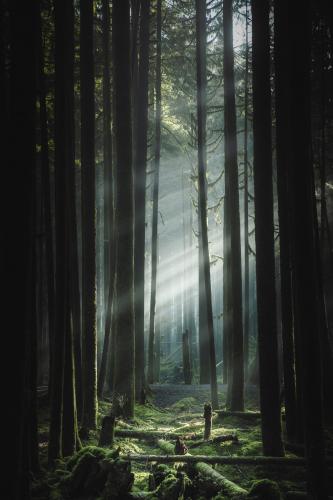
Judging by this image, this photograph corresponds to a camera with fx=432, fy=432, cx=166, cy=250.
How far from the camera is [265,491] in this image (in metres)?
4.05

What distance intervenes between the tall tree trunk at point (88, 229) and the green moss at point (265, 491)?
3.95 meters

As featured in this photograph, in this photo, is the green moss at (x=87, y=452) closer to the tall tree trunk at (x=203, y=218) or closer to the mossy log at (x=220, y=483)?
the mossy log at (x=220, y=483)

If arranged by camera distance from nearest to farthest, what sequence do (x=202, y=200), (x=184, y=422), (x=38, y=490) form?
(x=38, y=490) → (x=184, y=422) → (x=202, y=200)

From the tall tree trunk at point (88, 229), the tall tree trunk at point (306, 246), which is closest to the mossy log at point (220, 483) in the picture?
the tall tree trunk at point (306, 246)

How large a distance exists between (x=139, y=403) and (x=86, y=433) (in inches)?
164

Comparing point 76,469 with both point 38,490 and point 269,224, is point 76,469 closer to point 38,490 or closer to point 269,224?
point 38,490

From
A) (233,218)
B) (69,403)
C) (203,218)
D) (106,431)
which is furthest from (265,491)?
(203,218)

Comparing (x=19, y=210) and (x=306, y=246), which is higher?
(x=19, y=210)

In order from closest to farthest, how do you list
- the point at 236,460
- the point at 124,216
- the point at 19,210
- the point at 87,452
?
the point at 19,210
the point at 87,452
the point at 236,460
the point at 124,216

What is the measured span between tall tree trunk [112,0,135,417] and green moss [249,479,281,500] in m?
5.34

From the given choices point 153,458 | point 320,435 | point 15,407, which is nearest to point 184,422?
point 153,458

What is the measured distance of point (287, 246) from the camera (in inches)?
253

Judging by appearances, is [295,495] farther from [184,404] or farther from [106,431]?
[184,404]

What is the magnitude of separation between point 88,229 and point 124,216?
1720 millimetres
